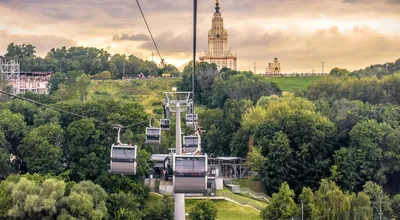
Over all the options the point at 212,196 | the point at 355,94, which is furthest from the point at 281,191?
the point at 355,94

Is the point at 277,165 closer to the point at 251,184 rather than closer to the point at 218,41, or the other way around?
the point at 251,184

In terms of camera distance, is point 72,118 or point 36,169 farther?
point 72,118

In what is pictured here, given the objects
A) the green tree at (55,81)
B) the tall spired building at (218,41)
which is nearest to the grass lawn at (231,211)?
the green tree at (55,81)

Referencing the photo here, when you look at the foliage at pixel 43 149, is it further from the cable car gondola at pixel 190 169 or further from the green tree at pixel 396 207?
the cable car gondola at pixel 190 169

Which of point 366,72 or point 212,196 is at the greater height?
point 366,72

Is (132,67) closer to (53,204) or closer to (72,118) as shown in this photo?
(72,118)

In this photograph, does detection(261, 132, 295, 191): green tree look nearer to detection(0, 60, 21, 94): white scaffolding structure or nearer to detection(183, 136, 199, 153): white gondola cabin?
detection(183, 136, 199, 153): white gondola cabin

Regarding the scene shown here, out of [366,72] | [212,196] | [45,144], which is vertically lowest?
[212,196]
